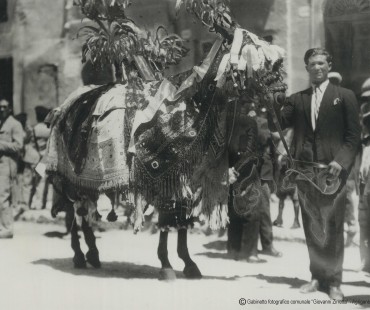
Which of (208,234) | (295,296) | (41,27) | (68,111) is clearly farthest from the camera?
Answer: (41,27)

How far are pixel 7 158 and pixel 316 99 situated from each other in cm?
495

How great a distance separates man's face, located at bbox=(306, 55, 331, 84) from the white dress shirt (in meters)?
0.05

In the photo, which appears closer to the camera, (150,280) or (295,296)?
(295,296)

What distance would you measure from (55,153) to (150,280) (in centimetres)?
181

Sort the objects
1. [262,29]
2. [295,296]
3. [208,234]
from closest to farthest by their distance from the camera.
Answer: [295,296], [208,234], [262,29]

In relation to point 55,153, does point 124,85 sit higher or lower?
higher

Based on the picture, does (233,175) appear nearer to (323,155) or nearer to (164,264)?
(164,264)

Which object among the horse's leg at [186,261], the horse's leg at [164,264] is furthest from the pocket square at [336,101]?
the horse's leg at [164,264]

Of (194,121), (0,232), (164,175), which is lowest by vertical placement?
(0,232)

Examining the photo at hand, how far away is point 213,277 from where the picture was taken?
6570 millimetres

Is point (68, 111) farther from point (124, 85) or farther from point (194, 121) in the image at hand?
point (194, 121)

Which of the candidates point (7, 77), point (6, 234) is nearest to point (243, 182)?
point (6, 234)

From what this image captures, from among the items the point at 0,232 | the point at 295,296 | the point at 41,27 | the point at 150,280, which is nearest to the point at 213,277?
the point at 150,280

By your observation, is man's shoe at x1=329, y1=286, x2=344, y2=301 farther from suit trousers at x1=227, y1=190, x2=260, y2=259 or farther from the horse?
suit trousers at x1=227, y1=190, x2=260, y2=259
